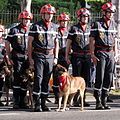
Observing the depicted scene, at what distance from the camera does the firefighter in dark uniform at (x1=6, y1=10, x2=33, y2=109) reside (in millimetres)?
10727

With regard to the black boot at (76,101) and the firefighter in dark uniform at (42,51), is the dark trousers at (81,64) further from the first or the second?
the firefighter in dark uniform at (42,51)

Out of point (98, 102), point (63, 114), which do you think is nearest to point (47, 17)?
point (63, 114)

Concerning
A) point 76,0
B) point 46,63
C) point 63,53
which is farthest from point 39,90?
point 76,0

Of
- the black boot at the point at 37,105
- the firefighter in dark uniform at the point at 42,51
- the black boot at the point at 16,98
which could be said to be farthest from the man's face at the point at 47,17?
the black boot at the point at 16,98

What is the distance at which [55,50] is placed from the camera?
10430mm

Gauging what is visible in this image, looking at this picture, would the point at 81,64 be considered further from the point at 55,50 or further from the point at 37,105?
the point at 37,105


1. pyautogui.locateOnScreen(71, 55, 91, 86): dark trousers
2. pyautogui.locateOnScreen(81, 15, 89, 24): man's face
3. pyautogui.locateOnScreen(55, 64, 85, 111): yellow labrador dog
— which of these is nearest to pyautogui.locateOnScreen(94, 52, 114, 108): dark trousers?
pyautogui.locateOnScreen(55, 64, 85, 111): yellow labrador dog

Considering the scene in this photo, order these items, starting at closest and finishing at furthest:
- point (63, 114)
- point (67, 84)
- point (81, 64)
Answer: point (63, 114) < point (67, 84) < point (81, 64)

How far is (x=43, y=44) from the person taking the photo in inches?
396

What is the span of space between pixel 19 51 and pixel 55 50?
86cm

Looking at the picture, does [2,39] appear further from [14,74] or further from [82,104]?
[82,104]

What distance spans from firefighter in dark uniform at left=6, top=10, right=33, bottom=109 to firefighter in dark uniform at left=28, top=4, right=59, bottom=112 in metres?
0.64

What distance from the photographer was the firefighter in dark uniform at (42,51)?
33.0 ft

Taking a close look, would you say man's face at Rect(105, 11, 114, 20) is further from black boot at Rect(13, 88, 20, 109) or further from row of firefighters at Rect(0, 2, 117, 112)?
black boot at Rect(13, 88, 20, 109)
